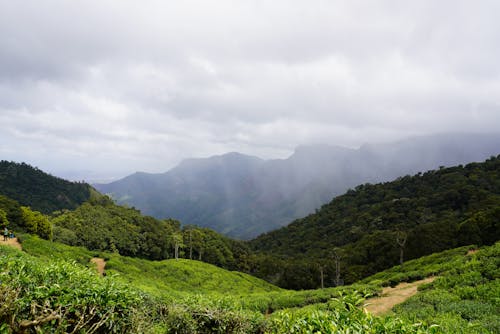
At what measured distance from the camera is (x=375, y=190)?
400ft

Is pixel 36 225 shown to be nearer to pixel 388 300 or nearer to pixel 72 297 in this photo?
pixel 72 297

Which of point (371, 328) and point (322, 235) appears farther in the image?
point (322, 235)

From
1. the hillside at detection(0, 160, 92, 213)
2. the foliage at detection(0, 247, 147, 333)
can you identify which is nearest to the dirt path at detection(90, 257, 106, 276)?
the foliage at detection(0, 247, 147, 333)

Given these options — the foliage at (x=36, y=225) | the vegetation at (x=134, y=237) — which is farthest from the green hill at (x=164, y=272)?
the vegetation at (x=134, y=237)

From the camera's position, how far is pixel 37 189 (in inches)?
4835

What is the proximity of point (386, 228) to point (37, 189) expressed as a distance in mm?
138197

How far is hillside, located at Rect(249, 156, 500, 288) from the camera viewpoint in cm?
5491

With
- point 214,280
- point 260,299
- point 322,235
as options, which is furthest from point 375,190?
point 260,299

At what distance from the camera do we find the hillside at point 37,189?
11119 cm

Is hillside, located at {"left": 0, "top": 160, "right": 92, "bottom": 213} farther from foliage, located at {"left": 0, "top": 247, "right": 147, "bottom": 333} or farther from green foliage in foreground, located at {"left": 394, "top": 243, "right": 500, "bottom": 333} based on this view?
green foliage in foreground, located at {"left": 394, "top": 243, "right": 500, "bottom": 333}

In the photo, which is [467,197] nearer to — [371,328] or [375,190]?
[375,190]

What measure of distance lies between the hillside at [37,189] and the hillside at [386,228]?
8560 centimetres

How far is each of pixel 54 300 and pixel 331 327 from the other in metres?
4.82

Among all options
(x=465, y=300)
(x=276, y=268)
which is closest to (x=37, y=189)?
(x=276, y=268)
